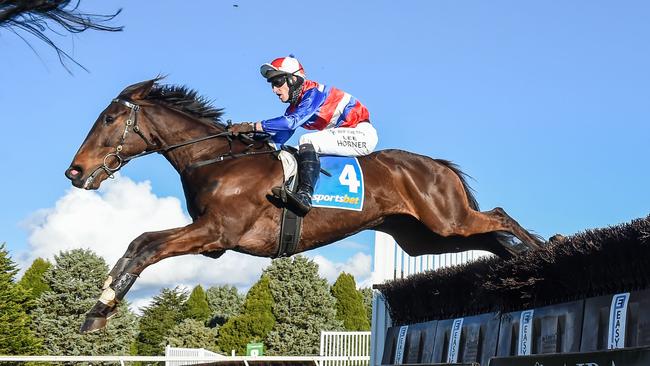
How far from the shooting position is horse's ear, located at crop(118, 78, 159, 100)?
5.81 meters

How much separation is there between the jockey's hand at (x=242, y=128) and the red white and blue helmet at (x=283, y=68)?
346mm

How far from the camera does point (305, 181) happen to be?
5.50m

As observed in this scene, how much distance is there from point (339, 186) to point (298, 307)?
25.7m

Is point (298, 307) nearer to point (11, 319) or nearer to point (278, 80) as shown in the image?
point (11, 319)

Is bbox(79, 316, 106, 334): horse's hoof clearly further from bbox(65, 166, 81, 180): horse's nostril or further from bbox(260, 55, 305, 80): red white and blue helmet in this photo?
bbox(260, 55, 305, 80): red white and blue helmet

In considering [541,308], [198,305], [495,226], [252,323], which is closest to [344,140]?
[495,226]

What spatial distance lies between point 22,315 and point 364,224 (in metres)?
15.8

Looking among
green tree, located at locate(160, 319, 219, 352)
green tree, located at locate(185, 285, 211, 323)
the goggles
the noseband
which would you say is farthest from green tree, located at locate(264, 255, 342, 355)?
the goggles

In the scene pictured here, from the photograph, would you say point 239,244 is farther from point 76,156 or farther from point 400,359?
point 400,359

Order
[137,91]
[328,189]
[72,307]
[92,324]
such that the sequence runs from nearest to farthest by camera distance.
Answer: [92,324] → [328,189] → [137,91] → [72,307]

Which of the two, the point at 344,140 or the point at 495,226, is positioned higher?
the point at 344,140

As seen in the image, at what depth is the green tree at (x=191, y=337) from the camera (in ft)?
99.1

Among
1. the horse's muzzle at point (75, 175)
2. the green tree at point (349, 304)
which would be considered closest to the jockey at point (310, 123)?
the horse's muzzle at point (75, 175)

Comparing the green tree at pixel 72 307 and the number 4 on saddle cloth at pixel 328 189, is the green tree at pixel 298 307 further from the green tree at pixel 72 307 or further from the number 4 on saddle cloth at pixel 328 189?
the number 4 on saddle cloth at pixel 328 189
